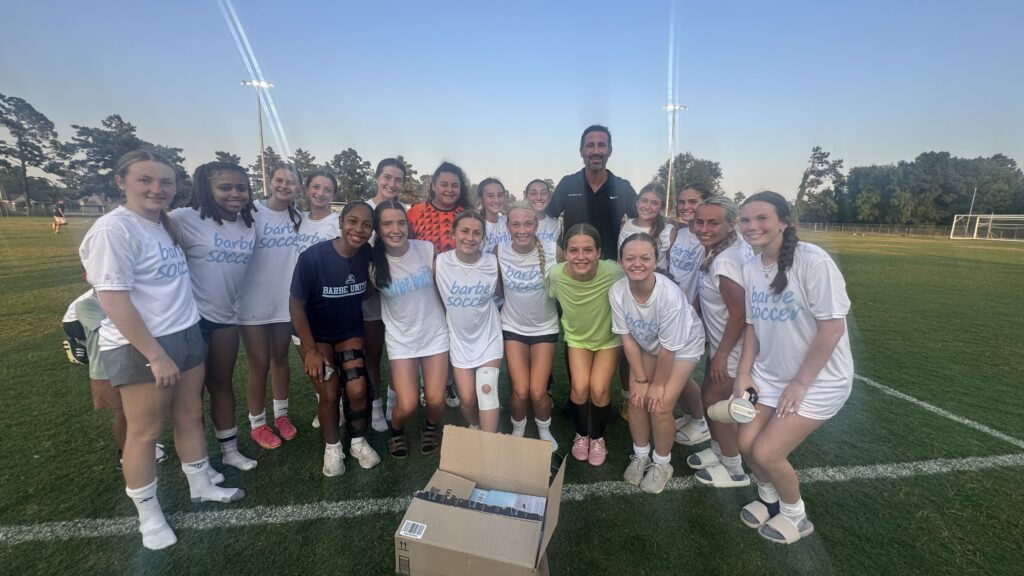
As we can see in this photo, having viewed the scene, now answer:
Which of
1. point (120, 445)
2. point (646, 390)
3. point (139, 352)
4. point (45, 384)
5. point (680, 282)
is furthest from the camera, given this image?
point (45, 384)

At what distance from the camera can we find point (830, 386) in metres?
2.26

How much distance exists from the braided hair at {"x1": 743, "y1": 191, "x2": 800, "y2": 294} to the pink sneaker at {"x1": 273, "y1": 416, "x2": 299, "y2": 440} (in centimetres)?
345

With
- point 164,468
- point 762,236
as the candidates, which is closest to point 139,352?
point 164,468

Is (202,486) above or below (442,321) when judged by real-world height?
below

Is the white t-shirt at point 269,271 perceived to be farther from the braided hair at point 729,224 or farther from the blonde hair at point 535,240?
the braided hair at point 729,224

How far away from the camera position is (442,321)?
322 cm

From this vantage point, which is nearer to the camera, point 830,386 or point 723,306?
point 830,386

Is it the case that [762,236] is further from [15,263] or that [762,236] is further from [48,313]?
[15,263]

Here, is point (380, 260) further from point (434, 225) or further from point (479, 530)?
point (479, 530)

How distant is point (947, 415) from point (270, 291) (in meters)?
5.58

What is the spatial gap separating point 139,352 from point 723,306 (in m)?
3.32

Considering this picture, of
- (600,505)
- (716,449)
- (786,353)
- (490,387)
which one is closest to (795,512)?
(716,449)

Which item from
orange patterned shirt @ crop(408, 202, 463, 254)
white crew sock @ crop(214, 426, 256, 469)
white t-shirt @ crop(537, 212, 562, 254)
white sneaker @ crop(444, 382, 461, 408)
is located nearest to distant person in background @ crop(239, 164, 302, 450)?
white crew sock @ crop(214, 426, 256, 469)

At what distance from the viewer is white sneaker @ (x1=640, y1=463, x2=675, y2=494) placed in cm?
278
